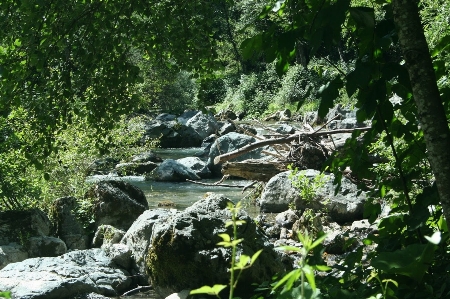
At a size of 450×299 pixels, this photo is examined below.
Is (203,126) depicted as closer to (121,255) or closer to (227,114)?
(227,114)

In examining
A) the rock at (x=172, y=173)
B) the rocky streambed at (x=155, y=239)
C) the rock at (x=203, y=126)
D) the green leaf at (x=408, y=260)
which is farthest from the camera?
the rock at (x=203, y=126)

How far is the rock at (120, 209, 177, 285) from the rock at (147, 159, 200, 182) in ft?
29.6

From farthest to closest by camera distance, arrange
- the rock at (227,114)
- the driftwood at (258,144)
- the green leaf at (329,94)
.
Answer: the rock at (227,114)
the driftwood at (258,144)
the green leaf at (329,94)

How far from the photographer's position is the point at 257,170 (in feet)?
43.0

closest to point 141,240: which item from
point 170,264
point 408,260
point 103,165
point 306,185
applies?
point 170,264

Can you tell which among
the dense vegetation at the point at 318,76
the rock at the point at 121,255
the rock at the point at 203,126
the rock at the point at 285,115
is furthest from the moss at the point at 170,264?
the rock at the point at 285,115

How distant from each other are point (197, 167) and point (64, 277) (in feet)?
40.6

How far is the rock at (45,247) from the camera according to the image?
9188 millimetres

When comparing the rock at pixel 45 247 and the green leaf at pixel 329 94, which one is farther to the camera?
the rock at pixel 45 247

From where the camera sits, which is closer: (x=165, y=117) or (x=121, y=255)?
(x=121, y=255)

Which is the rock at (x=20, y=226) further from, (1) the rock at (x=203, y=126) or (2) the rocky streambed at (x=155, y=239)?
(1) the rock at (x=203, y=126)

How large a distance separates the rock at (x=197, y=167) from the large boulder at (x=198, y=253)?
11.8 meters

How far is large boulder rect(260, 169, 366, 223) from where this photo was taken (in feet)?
36.2

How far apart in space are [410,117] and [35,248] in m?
7.49
